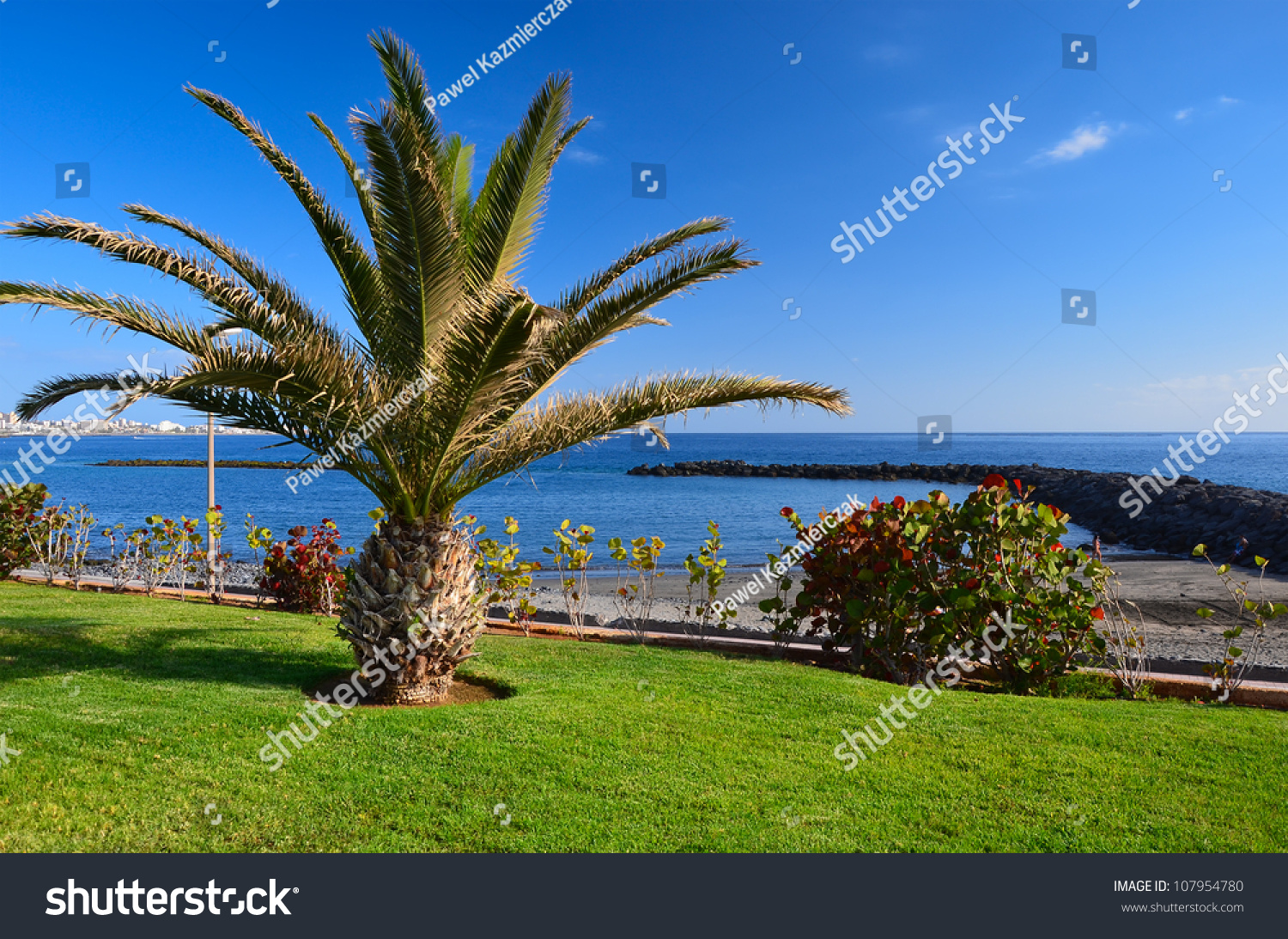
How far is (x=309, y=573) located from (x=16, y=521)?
5.12 meters

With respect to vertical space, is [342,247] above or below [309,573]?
above

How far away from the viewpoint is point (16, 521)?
37.1 feet

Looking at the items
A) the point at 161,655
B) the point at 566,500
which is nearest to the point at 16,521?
the point at 161,655

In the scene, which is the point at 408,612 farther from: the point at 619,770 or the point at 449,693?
the point at 619,770

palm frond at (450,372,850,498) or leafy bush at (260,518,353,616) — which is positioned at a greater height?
palm frond at (450,372,850,498)

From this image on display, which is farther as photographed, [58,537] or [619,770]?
[58,537]

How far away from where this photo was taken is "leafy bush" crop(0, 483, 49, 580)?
11250mm

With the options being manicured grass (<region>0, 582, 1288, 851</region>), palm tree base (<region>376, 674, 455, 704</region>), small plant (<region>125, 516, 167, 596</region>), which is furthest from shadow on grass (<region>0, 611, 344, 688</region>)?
small plant (<region>125, 516, 167, 596</region>)

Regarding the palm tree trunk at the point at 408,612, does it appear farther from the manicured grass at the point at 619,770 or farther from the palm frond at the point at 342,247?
the palm frond at the point at 342,247

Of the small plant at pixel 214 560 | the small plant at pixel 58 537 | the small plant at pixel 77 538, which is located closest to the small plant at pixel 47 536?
the small plant at pixel 58 537

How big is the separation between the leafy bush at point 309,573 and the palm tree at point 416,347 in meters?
4.65

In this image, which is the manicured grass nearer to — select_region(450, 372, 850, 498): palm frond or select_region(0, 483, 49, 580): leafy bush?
select_region(450, 372, 850, 498): palm frond
